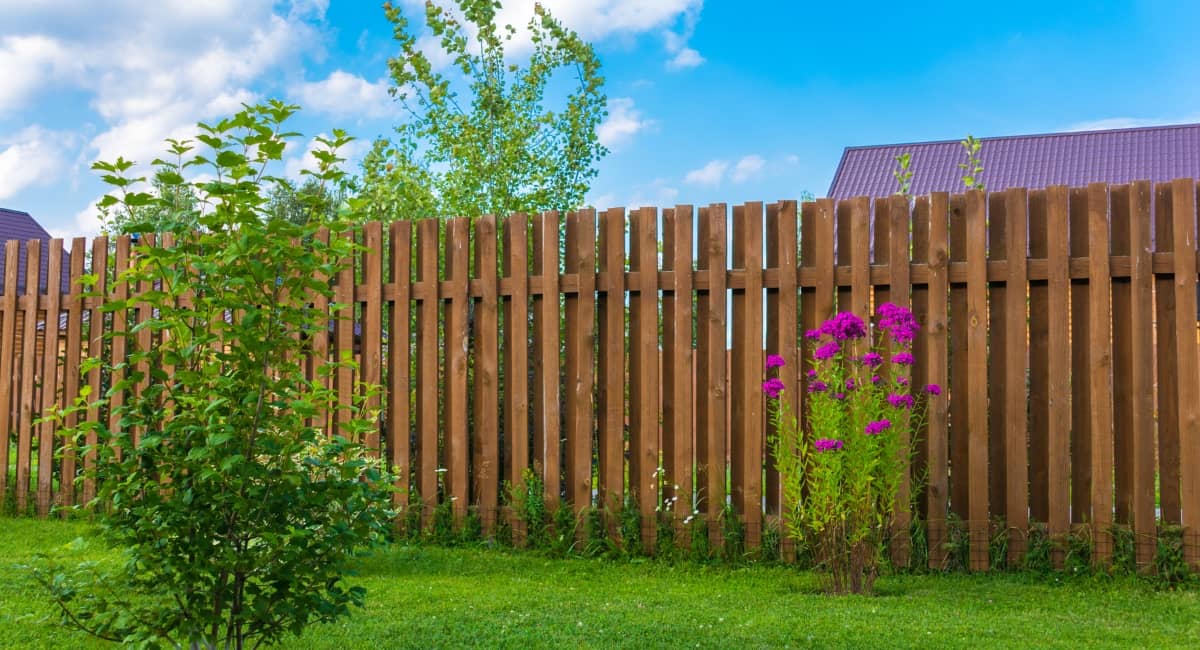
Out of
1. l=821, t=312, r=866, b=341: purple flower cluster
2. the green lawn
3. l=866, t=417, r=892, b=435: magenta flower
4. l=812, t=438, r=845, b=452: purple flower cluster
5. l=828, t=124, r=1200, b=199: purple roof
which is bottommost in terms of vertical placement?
the green lawn

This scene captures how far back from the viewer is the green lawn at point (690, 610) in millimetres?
4090

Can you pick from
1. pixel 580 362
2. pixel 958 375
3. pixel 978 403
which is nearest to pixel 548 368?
pixel 580 362

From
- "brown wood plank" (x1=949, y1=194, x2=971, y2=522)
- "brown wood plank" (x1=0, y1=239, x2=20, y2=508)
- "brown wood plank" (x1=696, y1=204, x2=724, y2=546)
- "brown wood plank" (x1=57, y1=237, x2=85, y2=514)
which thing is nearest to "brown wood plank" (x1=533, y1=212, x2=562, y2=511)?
A: "brown wood plank" (x1=696, y1=204, x2=724, y2=546)

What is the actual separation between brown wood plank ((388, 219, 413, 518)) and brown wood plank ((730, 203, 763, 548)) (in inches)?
88.4

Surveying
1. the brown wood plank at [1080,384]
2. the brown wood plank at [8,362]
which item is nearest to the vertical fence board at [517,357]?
the brown wood plank at [1080,384]

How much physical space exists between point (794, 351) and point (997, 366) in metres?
1.11

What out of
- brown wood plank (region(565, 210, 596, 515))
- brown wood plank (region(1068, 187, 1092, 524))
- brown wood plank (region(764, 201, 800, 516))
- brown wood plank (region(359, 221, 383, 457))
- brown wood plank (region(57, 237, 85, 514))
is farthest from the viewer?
brown wood plank (region(57, 237, 85, 514))

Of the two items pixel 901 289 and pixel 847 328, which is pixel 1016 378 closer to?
pixel 901 289

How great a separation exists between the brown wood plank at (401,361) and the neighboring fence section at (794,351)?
17mm

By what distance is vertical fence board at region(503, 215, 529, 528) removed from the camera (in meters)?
6.46

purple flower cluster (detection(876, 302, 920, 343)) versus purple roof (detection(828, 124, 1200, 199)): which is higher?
purple roof (detection(828, 124, 1200, 199))

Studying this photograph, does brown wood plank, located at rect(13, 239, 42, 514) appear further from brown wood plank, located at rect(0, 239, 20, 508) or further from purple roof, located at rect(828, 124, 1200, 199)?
purple roof, located at rect(828, 124, 1200, 199)

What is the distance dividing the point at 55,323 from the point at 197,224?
21.5 ft

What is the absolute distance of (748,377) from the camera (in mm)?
5918
